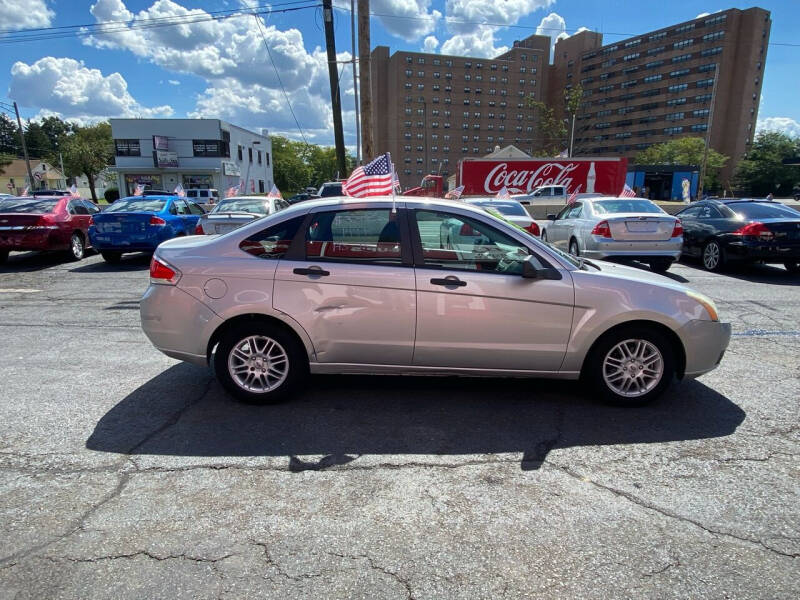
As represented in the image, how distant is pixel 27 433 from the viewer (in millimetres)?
3580

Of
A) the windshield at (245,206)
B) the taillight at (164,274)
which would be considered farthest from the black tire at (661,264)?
the taillight at (164,274)

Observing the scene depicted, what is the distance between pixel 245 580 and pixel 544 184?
3147 cm

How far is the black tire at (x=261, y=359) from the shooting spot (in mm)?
3949

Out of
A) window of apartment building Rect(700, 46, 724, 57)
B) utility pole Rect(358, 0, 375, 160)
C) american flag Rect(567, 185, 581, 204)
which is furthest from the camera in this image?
window of apartment building Rect(700, 46, 724, 57)

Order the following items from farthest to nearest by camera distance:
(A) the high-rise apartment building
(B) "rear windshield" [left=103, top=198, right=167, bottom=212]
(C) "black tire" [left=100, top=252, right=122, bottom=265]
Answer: (A) the high-rise apartment building
(C) "black tire" [left=100, top=252, right=122, bottom=265]
(B) "rear windshield" [left=103, top=198, right=167, bottom=212]

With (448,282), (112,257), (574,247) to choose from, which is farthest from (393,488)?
(112,257)

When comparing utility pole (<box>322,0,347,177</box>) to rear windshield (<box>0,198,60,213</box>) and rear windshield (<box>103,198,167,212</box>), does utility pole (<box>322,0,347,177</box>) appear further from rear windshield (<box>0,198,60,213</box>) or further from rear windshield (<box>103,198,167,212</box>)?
rear windshield (<box>0,198,60,213</box>)

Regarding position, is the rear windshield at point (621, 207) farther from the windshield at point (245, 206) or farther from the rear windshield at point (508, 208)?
the windshield at point (245, 206)

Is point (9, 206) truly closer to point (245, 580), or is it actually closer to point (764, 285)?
point (245, 580)

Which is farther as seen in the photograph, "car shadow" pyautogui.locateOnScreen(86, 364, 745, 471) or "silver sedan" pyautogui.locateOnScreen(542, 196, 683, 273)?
"silver sedan" pyautogui.locateOnScreen(542, 196, 683, 273)

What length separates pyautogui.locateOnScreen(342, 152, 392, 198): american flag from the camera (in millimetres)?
5273

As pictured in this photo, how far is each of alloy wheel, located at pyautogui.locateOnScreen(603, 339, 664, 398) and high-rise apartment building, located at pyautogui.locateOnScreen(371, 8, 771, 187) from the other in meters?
106

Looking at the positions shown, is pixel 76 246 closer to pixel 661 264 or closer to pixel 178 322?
pixel 178 322

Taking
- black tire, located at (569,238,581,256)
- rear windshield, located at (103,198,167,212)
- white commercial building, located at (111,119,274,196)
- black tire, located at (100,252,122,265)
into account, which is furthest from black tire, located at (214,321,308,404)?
white commercial building, located at (111,119,274,196)
